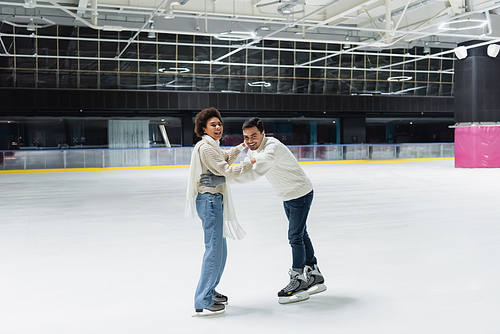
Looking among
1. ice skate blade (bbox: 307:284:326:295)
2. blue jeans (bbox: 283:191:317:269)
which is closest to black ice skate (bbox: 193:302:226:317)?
blue jeans (bbox: 283:191:317:269)

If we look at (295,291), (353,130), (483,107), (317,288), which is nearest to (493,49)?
(483,107)

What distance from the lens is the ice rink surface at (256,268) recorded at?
391 cm

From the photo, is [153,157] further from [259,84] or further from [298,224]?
[298,224]

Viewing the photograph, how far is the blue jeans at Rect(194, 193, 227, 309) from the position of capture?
3982mm

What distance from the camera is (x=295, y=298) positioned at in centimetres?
436

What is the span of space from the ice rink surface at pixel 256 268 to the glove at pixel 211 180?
3.64 ft

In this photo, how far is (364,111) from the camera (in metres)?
34.4

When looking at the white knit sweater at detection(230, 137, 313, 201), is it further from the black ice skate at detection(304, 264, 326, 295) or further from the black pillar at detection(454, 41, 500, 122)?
the black pillar at detection(454, 41, 500, 122)

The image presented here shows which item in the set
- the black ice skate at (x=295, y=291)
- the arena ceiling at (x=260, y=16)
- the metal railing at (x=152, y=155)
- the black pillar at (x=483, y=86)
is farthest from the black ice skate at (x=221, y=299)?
the black pillar at (x=483, y=86)

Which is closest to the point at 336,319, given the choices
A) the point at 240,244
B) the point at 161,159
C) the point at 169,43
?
the point at 240,244

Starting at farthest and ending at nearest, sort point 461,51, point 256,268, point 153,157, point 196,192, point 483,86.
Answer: point 153,157 → point 461,51 → point 483,86 → point 256,268 → point 196,192

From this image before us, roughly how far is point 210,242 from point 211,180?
1.72 ft

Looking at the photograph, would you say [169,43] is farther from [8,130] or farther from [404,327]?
[404,327]

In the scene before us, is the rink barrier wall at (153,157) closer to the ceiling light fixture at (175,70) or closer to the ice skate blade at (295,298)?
the ceiling light fixture at (175,70)
